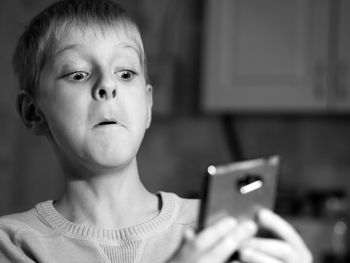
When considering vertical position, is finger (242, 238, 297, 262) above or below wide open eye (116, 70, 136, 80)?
below

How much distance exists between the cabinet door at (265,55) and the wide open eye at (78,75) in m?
1.59

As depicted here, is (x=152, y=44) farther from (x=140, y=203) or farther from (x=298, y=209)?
(x=140, y=203)

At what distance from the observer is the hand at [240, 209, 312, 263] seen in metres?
0.62

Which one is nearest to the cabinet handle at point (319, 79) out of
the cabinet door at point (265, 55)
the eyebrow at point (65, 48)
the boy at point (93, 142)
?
the cabinet door at point (265, 55)

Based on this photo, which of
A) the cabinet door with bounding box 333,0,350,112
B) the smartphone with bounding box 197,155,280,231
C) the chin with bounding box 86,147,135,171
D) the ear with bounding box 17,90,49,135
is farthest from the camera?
the cabinet door with bounding box 333,0,350,112

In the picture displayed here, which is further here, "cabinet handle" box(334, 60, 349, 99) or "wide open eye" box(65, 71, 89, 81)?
"cabinet handle" box(334, 60, 349, 99)

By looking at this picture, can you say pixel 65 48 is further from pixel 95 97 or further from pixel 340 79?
pixel 340 79

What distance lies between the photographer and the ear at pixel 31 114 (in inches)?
34.6

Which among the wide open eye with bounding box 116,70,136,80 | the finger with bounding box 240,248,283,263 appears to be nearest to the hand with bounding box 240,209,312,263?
the finger with bounding box 240,248,283,263

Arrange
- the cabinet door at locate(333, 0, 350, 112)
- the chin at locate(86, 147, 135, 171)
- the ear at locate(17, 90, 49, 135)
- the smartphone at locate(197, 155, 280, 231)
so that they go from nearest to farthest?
the smartphone at locate(197, 155, 280, 231), the chin at locate(86, 147, 135, 171), the ear at locate(17, 90, 49, 135), the cabinet door at locate(333, 0, 350, 112)

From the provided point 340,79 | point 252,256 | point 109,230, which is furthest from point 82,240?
point 340,79

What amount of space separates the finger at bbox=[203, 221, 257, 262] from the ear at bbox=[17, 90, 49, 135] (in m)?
0.39

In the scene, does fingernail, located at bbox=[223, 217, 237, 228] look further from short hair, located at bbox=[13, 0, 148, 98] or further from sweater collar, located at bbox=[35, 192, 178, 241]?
short hair, located at bbox=[13, 0, 148, 98]

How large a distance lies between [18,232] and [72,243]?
0.27 feet
